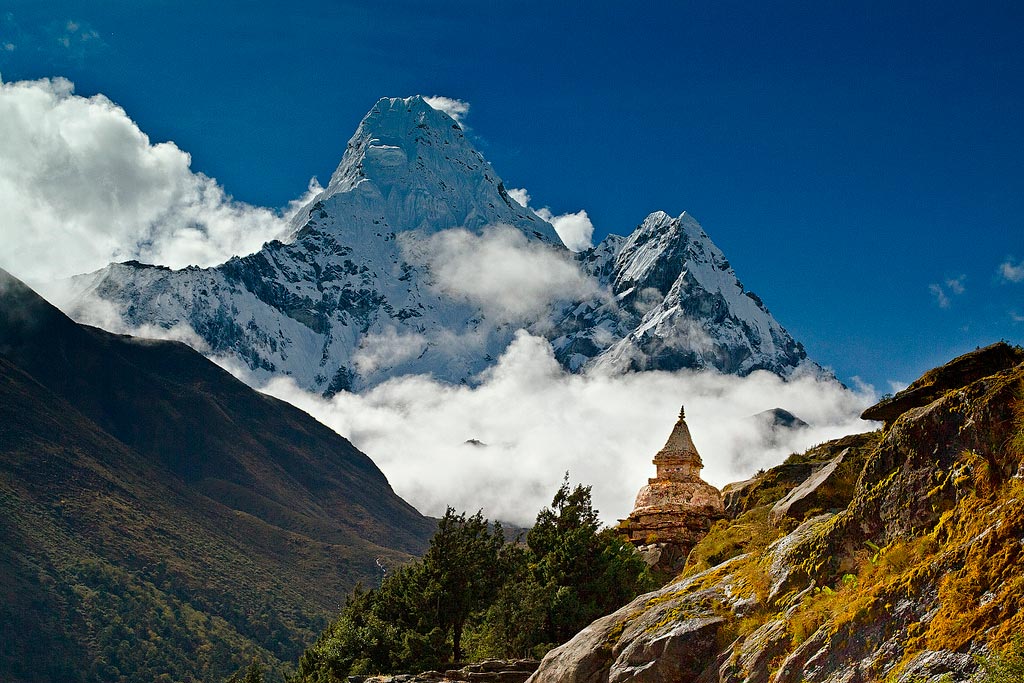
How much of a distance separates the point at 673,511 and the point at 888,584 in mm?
36557

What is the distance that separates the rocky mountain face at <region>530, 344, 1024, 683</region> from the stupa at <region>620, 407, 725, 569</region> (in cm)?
2836

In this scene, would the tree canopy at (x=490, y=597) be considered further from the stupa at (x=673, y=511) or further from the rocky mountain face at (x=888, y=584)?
the rocky mountain face at (x=888, y=584)

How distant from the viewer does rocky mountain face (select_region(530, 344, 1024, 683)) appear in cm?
1323

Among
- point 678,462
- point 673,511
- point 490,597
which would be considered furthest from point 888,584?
point 678,462

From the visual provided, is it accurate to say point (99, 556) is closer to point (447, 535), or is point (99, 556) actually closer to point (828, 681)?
point (447, 535)

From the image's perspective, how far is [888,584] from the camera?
48.4 feet

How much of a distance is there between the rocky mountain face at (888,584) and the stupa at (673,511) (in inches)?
1116

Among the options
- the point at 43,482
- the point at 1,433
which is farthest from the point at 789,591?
the point at 1,433

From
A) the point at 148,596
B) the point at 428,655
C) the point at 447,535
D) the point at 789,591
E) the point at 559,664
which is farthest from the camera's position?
the point at 148,596

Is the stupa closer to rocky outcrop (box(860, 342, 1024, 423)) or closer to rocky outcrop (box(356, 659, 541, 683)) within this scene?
rocky outcrop (box(356, 659, 541, 683))

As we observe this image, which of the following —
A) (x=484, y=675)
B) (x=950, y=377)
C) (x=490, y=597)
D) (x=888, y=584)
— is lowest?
(x=484, y=675)

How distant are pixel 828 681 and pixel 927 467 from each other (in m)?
3.41

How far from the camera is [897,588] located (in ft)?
47.7

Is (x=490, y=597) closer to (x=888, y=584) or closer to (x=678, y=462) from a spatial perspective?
(x=678, y=462)
